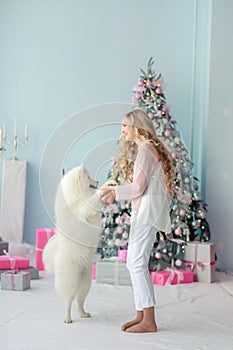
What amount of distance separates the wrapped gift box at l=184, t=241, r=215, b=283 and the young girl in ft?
5.23

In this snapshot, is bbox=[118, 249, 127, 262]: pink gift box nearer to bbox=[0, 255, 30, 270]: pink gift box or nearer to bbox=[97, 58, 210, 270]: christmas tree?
bbox=[97, 58, 210, 270]: christmas tree

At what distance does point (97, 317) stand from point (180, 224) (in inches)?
60.2

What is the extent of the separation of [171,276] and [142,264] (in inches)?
59.5

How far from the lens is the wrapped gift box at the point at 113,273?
4.36 metres

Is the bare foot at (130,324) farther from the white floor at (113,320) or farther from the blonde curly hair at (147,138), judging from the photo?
the blonde curly hair at (147,138)

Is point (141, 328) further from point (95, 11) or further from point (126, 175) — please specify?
point (95, 11)

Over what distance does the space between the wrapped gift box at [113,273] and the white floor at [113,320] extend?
0.29 feet

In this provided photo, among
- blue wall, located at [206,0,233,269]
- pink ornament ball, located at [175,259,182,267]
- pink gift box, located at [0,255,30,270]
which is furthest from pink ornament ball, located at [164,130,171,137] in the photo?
pink gift box, located at [0,255,30,270]

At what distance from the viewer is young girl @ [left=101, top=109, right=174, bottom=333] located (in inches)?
118

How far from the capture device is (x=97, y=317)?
335 cm

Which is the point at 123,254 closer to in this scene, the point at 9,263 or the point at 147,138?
the point at 9,263

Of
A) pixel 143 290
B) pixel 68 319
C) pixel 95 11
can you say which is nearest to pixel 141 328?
pixel 143 290

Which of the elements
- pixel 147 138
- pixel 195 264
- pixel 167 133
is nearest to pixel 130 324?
pixel 147 138

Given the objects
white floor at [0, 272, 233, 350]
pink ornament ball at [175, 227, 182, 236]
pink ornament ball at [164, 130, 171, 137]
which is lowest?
white floor at [0, 272, 233, 350]
